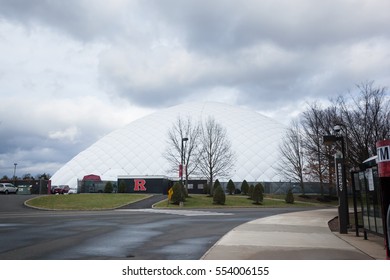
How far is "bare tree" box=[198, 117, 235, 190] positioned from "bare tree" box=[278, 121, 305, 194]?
24.4 ft

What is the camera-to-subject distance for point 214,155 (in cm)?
4872

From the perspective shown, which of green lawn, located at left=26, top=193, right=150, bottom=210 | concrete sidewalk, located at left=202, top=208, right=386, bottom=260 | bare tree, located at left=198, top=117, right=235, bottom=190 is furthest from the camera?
bare tree, located at left=198, top=117, right=235, bottom=190

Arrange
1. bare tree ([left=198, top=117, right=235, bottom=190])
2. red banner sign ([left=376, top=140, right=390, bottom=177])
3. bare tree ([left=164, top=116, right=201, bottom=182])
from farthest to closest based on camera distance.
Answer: bare tree ([left=164, top=116, right=201, bottom=182]) → bare tree ([left=198, top=117, right=235, bottom=190]) → red banner sign ([left=376, top=140, right=390, bottom=177])

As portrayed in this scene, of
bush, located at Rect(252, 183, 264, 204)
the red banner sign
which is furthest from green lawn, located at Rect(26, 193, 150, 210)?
the red banner sign

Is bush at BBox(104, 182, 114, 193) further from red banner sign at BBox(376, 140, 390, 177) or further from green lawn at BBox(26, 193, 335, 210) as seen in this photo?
red banner sign at BBox(376, 140, 390, 177)

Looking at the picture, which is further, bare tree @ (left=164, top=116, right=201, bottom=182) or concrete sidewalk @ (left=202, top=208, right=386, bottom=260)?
bare tree @ (left=164, top=116, right=201, bottom=182)

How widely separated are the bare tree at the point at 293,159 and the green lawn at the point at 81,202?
2132cm

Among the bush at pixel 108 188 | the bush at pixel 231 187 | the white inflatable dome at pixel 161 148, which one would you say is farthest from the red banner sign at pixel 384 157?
the white inflatable dome at pixel 161 148

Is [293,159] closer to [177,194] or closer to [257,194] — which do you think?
[257,194]

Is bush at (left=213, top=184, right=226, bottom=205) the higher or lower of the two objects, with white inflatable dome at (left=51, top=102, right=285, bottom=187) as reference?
lower

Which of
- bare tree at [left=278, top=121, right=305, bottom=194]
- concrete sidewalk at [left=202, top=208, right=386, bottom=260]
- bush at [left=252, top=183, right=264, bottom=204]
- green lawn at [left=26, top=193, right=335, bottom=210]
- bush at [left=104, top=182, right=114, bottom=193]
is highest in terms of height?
bare tree at [left=278, top=121, right=305, bottom=194]

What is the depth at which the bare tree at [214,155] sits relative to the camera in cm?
4819

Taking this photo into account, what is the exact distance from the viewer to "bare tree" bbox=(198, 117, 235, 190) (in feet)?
158

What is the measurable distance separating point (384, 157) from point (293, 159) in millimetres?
44712
